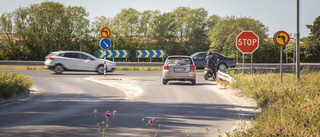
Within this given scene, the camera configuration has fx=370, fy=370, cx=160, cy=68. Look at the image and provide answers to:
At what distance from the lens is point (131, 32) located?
254 feet

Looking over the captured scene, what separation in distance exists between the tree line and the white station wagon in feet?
82.7

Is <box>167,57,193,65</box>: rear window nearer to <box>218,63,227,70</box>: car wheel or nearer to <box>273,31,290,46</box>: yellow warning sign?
<box>273,31,290,46</box>: yellow warning sign

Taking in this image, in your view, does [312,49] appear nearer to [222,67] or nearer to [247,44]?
[222,67]

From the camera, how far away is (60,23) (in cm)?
6341

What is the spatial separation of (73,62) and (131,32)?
173 ft

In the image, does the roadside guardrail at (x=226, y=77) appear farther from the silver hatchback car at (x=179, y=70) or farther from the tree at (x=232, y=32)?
the tree at (x=232, y=32)

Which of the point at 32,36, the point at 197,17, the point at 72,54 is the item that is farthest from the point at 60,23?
the point at 72,54

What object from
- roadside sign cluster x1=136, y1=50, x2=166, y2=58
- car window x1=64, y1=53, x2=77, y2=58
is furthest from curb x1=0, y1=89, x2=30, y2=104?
roadside sign cluster x1=136, y1=50, x2=166, y2=58

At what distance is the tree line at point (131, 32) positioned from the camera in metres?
57.9

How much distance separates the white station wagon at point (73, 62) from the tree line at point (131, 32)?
2522cm

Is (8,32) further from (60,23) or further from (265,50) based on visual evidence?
(265,50)

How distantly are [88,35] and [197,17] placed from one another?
78.9 ft

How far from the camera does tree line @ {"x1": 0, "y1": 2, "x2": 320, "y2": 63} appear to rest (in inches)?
2281

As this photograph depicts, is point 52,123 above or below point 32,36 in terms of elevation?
below
